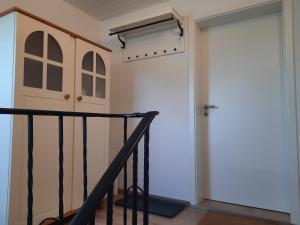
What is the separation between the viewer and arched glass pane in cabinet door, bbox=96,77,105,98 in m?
2.31

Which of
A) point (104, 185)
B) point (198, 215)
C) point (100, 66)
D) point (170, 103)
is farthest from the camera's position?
point (170, 103)

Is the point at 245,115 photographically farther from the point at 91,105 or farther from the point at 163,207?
the point at 91,105

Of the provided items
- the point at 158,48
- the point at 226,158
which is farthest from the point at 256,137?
the point at 158,48

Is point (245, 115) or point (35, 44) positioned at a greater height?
point (35, 44)

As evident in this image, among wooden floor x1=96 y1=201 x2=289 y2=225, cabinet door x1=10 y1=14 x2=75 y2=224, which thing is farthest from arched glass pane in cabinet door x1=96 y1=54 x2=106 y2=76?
wooden floor x1=96 y1=201 x2=289 y2=225

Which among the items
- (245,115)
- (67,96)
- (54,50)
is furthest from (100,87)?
(245,115)

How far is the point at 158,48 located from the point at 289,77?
1341 millimetres

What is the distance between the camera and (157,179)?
2.57 metres

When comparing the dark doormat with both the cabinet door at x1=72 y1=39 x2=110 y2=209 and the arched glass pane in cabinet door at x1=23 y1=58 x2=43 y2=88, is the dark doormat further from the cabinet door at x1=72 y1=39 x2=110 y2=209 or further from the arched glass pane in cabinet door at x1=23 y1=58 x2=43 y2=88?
the arched glass pane in cabinet door at x1=23 y1=58 x2=43 y2=88

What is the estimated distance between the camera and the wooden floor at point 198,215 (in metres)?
1.96

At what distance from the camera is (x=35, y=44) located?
173 cm

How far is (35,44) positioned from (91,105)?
2.34ft

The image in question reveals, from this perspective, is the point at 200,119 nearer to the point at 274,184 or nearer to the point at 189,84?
the point at 189,84

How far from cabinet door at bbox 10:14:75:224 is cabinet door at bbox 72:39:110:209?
0.07 m
